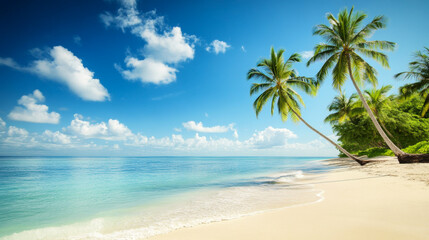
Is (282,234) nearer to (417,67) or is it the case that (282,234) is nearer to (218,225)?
(218,225)

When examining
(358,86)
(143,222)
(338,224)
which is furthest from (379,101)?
(143,222)

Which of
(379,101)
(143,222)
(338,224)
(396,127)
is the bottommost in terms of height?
(143,222)

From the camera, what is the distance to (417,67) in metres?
14.5

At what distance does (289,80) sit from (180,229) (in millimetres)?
14233

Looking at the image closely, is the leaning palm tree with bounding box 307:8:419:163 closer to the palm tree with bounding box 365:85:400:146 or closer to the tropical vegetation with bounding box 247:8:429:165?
the tropical vegetation with bounding box 247:8:429:165

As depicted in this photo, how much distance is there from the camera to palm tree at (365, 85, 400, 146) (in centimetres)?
1980

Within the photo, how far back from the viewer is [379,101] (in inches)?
808

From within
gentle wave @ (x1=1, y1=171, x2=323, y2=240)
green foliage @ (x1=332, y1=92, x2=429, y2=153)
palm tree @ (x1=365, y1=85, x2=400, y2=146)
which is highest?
palm tree @ (x1=365, y1=85, x2=400, y2=146)

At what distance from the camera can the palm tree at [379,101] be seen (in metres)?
19.8

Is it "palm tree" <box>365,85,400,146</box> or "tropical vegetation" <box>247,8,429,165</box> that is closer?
"tropical vegetation" <box>247,8,429,165</box>

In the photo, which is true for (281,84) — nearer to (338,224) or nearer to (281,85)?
(281,85)

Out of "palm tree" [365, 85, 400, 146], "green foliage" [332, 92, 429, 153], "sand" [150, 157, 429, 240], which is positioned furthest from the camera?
"palm tree" [365, 85, 400, 146]

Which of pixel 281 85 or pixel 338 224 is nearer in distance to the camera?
pixel 338 224

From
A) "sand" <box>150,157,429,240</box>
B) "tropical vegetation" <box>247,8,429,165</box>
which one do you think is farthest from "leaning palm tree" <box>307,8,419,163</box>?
"sand" <box>150,157,429,240</box>
